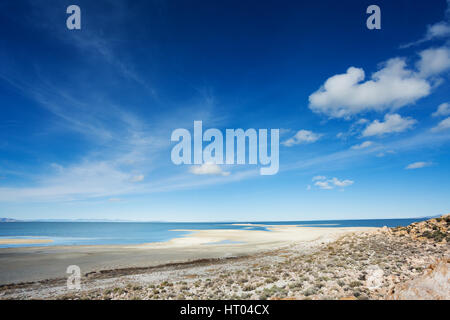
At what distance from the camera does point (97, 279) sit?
18.2 metres

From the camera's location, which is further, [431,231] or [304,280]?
[431,231]

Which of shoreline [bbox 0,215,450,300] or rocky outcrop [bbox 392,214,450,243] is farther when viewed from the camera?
rocky outcrop [bbox 392,214,450,243]

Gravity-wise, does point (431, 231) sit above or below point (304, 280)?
above

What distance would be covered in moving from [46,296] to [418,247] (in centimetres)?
2842

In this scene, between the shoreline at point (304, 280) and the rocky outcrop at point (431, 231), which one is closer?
the shoreline at point (304, 280)

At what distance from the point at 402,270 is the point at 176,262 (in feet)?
65.9
